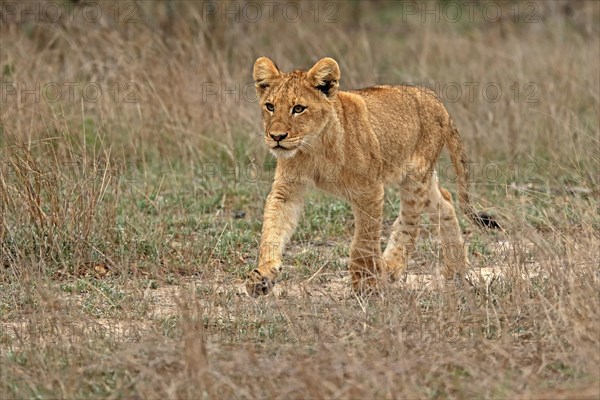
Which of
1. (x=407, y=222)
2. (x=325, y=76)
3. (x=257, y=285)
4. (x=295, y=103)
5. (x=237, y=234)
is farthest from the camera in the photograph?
(x=237, y=234)

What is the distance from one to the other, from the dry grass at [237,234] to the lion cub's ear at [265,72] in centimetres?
98

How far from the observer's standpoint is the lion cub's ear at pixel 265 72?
245 inches

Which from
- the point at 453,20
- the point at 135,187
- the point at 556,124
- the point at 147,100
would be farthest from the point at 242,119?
the point at 453,20

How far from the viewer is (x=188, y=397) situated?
420 centimetres

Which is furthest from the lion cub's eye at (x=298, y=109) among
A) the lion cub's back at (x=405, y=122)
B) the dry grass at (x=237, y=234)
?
the dry grass at (x=237, y=234)

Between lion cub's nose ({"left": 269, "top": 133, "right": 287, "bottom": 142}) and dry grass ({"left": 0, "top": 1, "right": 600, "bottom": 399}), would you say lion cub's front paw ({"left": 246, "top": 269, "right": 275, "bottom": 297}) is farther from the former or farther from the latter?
lion cub's nose ({"left": 269, "top": 133, "right": 287, "bottom": 142})

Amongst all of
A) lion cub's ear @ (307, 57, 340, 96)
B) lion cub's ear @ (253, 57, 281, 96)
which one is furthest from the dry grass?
lion cub's ear @ (253, 57, 281, 96)

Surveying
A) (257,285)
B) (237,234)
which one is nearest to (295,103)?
(257,285)

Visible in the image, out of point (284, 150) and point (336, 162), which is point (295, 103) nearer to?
point (284, 150)

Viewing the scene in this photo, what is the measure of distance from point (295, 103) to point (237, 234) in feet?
4.57

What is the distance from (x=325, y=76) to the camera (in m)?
6.19

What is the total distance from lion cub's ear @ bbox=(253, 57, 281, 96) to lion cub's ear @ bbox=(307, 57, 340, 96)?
0.64 feet

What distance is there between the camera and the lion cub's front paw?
5656 mm

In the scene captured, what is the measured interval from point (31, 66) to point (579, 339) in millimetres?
5893
